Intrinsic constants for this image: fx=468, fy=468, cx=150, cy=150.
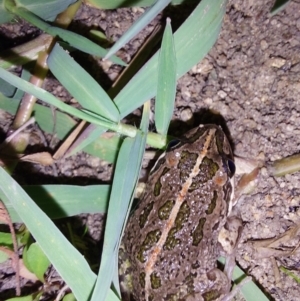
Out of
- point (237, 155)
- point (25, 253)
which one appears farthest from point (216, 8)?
point (25, 253)

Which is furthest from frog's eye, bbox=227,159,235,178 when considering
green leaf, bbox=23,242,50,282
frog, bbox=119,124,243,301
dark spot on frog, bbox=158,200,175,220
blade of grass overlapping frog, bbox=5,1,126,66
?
green leaf, bbox=23,242,50,282

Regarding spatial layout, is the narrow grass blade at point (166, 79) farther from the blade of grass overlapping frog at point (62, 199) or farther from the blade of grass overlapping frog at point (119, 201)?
the blade of grass overlapping frog at point (62, 199)

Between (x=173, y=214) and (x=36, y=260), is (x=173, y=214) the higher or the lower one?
the lower one

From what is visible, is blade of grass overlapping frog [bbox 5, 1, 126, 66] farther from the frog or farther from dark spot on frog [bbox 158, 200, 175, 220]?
dark spot on frog [bbox 158, 200, 175, 220]

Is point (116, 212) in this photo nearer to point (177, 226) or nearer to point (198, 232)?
point (177, 226)

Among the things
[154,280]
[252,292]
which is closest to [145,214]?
[154,280]

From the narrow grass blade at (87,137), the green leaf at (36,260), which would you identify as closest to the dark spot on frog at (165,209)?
the narrow grass blade at (87,137)

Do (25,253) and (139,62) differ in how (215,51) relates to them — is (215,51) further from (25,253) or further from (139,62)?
(25,253)
